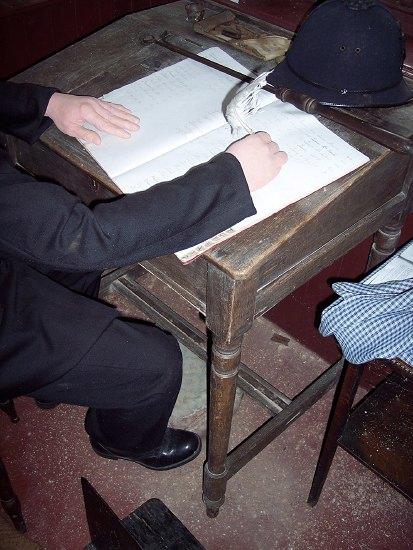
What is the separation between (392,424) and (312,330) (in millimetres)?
769

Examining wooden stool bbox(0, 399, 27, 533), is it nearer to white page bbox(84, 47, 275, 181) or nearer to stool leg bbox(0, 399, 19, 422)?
stool leg bbox(0, 399, 19, 422)

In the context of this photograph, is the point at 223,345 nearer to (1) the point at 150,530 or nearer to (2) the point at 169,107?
(1) the point at 150,530

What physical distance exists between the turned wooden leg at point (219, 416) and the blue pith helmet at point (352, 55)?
0.56 metres

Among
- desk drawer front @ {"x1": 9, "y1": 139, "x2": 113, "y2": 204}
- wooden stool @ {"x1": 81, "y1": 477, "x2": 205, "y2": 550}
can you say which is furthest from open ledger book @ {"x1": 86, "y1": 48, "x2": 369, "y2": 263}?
wooden stool @ {"x1": 81, "y1": 477, "x2": 205, "y2": 550}

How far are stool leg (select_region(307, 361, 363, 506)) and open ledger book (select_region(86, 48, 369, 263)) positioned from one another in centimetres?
43

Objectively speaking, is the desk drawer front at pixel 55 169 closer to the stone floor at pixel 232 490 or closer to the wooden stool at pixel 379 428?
the wooden stool at pixel 379 428

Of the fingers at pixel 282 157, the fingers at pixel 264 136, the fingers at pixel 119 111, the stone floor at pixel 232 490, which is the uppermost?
the fingers at pixel 264 136

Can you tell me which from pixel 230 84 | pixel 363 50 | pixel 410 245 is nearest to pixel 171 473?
pixel 410 245

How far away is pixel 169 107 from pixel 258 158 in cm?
32

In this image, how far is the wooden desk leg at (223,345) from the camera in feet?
3.17

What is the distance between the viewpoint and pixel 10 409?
5.88ft

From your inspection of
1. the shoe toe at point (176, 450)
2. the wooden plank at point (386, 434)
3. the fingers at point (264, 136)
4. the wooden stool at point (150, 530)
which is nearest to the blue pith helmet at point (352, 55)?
the fingers at point (264, 136)

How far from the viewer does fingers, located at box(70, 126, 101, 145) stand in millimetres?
1153

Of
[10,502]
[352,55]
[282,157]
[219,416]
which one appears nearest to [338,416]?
[219,416]
